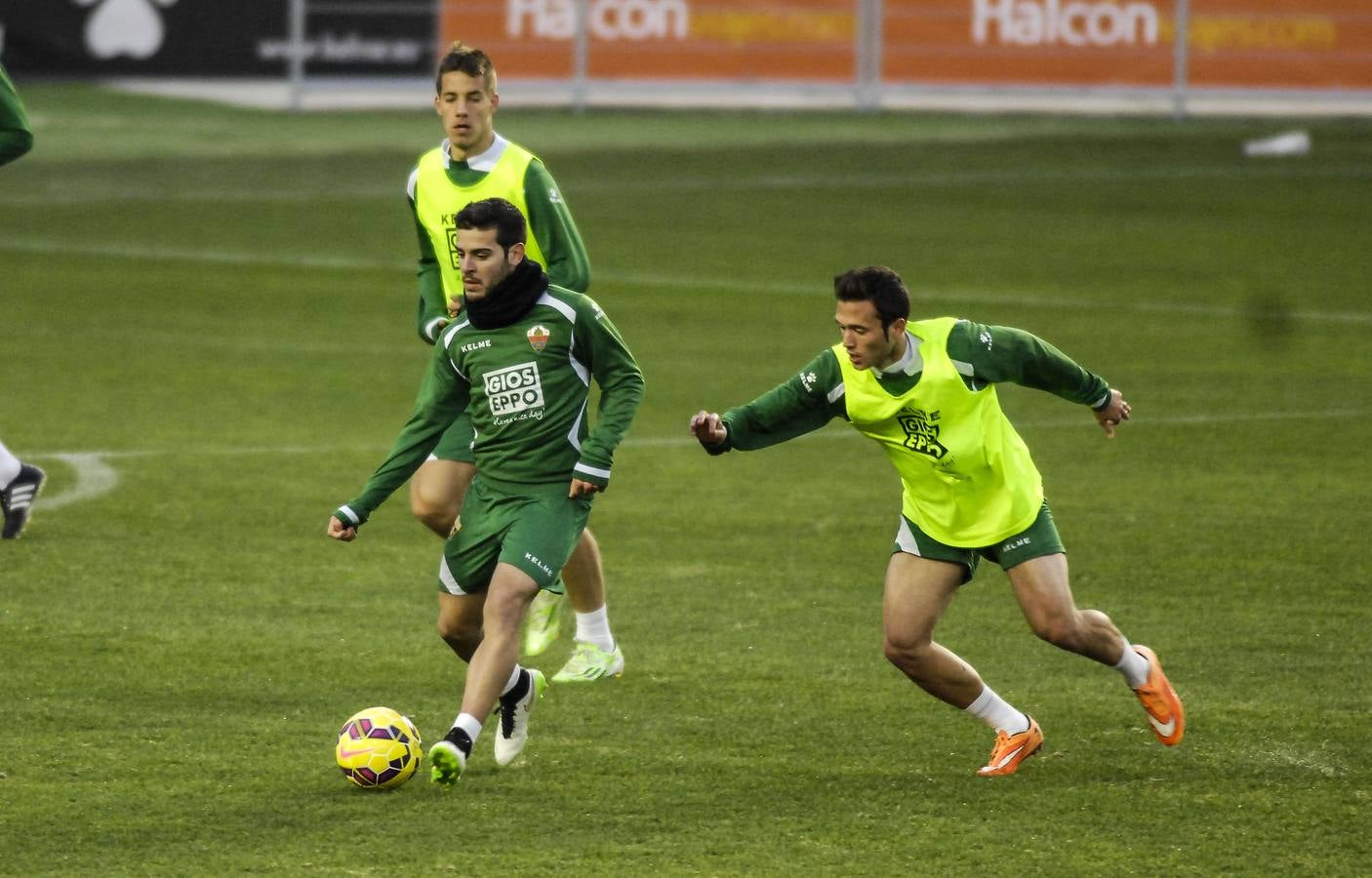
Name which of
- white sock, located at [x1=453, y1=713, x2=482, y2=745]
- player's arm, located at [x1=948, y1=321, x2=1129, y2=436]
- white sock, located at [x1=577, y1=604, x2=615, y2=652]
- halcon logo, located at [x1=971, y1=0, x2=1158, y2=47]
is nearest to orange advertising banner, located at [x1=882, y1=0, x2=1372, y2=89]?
halcon logo, located at [x1=971, y1=0, x2=1158, y2=47]

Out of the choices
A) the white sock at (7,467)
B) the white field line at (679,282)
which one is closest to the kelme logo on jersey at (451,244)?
the white sock at (7,467)

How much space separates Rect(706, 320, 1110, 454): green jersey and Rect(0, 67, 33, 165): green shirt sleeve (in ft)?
14.5

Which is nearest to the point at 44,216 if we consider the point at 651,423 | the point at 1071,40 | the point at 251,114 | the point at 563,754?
the point at 251,114

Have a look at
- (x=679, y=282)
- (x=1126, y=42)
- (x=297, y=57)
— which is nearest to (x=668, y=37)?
(x=297, y=57)

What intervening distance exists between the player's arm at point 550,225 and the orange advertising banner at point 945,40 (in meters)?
24.7

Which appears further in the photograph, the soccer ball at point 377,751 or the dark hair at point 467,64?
the dark hair at point 467,64

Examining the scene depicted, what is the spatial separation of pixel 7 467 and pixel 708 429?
4.31 metres

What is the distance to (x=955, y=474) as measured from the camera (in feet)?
24.0

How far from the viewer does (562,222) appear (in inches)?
348

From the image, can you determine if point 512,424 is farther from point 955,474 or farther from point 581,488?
point 955,474

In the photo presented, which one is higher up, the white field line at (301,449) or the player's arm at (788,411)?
the player's arm at (788,411)

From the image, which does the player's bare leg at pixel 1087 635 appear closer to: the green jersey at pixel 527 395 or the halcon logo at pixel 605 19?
the green jersey at pixel 527 395

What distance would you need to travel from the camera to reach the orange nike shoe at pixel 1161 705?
24.6 ft

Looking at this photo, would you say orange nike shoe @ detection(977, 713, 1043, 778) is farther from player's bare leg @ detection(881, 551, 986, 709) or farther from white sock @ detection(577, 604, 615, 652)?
white sock @ detection(577, 604, 615, 652)
